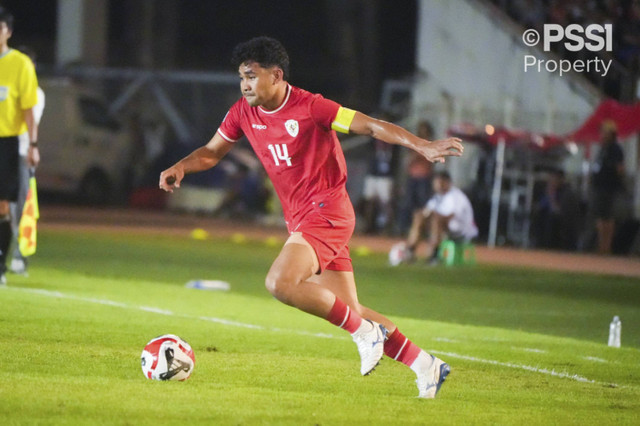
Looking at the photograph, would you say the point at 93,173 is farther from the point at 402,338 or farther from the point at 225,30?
the point at 402,338

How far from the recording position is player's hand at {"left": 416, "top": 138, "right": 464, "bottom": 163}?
731cm

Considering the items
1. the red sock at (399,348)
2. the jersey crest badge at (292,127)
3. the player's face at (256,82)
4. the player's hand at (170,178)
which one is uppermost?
the player's face at (256,82)

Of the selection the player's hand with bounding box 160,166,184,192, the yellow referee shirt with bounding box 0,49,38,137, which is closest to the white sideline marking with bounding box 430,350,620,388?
the player's hand with bounding box 160,166,184,192

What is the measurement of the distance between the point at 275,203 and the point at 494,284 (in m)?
11.0

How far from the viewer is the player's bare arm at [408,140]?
24.0ft

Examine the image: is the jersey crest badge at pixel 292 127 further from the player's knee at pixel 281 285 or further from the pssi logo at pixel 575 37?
the pssi logo at pixel 575 37

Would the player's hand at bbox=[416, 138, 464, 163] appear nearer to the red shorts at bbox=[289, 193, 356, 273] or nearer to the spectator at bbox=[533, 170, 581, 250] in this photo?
the red shorts at bbox=[289, 193, 356, 273]

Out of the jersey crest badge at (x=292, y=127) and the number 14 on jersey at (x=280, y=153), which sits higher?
the jersey crest badge at (x=292, y=127)

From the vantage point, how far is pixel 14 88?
12438 mm

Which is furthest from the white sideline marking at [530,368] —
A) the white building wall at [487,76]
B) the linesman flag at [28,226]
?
the white building wall at [487,76]

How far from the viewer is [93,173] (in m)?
29.3

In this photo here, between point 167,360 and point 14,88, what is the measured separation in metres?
5.66

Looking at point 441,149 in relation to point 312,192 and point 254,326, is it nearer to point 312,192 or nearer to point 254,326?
point 312,192

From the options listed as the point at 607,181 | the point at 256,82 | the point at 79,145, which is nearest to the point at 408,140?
the point at 256,82
